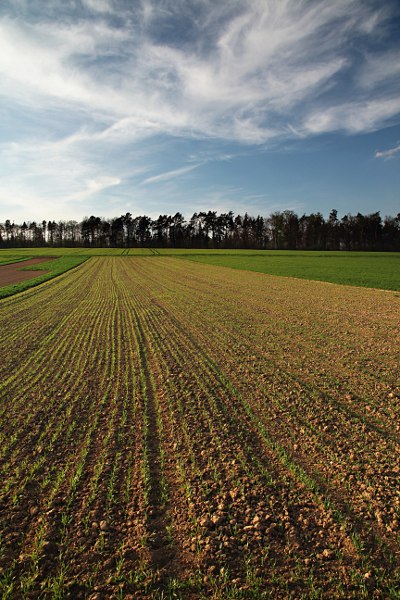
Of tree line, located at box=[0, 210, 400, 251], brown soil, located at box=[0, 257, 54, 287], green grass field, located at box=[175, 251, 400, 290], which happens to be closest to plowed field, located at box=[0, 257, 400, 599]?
green grass field, located at box=[175, 251, 400, 290]

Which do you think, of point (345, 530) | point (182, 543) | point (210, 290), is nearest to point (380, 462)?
point (345, 530)

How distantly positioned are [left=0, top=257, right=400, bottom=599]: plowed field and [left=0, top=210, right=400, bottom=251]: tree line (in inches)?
4753

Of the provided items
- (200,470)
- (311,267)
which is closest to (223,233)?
(311,267)

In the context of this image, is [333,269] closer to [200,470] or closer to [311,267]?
[311,267]

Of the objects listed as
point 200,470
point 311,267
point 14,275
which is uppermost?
point 311,267

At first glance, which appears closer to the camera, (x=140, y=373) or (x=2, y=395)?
(x=2, y=395)

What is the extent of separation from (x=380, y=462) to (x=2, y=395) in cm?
693

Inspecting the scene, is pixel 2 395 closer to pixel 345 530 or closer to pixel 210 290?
pixel 345 530

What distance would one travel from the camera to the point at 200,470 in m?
4.32

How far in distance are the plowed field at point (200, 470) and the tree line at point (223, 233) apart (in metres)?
121

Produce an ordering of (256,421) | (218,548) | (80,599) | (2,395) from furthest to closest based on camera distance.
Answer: (2,395)
(256,421)
(218,548)
(80,599)

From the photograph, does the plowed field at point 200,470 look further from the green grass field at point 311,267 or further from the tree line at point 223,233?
the tree line at point 223,233

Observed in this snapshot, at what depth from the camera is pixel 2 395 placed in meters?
6.50

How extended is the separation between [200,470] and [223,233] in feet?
445
